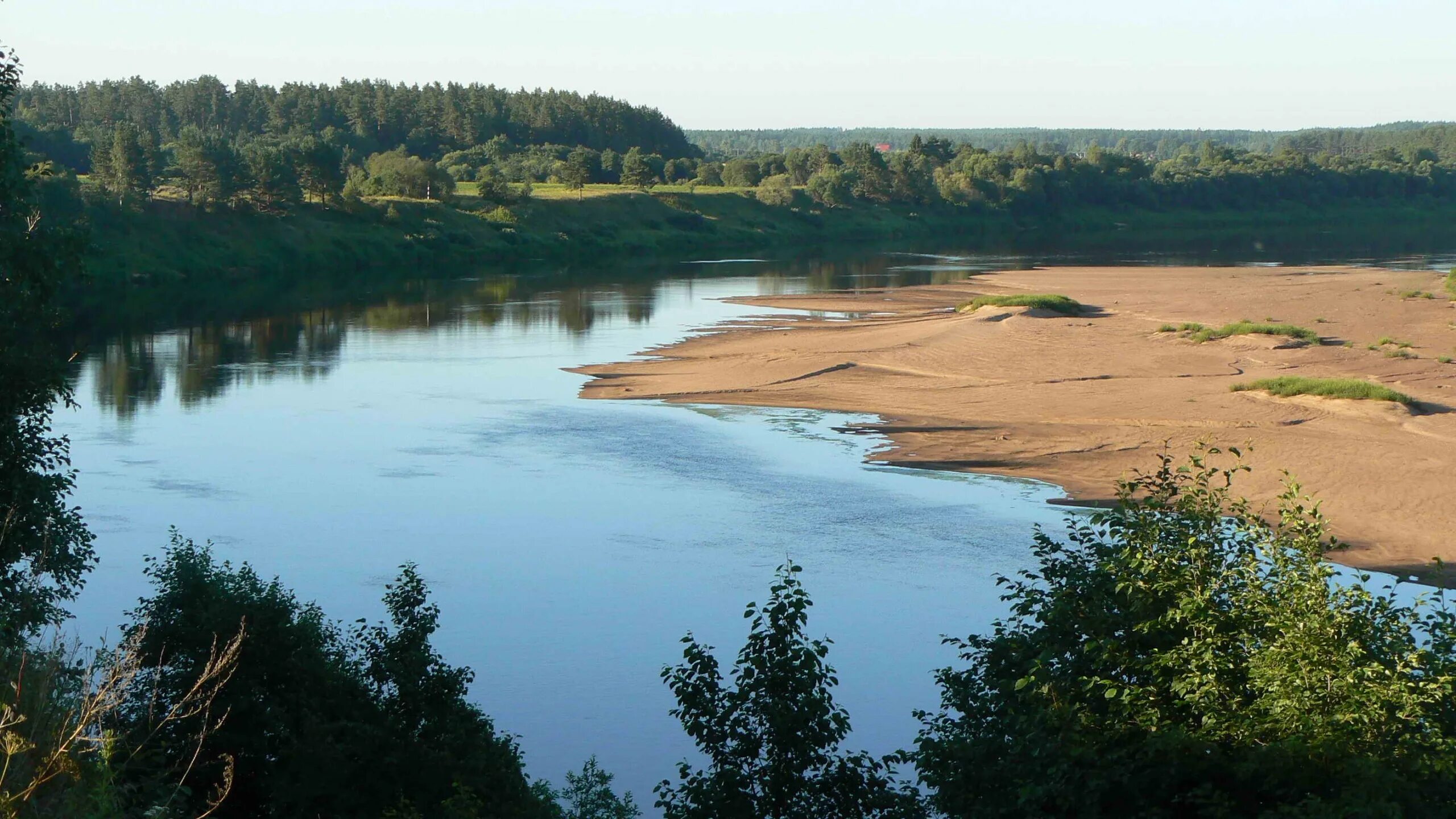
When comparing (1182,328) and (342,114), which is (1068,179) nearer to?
(342,114)

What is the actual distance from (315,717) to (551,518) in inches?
463

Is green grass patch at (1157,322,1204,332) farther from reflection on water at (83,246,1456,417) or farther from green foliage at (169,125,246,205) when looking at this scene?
green foliage at (169,125,246,205)

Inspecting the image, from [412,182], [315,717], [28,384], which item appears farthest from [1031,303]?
[412,182]

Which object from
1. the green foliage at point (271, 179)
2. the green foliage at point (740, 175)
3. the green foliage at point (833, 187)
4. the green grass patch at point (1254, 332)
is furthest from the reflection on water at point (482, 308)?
the green foliage at point (740, 175)

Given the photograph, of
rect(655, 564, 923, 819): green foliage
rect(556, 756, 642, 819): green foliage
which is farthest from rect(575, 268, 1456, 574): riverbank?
rect(655, 564, 923, 819): green foliage

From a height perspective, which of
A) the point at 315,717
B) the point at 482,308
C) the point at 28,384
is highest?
the point at 28,384

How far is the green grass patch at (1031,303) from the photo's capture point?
48000mm

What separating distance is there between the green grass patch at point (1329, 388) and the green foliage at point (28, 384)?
24.6 m

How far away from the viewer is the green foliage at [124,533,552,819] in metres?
10.1

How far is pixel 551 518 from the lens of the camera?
22.0 meters

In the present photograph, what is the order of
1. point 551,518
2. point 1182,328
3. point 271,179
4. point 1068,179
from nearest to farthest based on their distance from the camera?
point 551,518
point 1182,328
point 271,179
point 1068,179

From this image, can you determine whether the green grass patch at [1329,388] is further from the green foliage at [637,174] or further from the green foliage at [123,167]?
the green foliage at [637,174]

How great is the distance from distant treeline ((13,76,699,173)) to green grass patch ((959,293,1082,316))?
7828cm

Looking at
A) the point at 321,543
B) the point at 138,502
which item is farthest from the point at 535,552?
the point at 138,502
